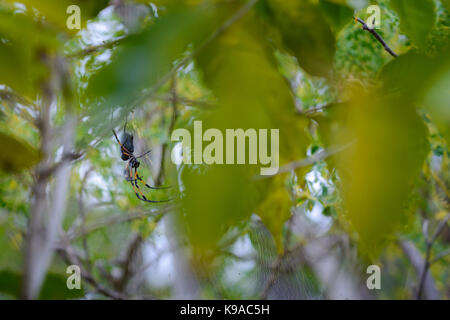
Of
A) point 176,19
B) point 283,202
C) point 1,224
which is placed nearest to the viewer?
point 176,19

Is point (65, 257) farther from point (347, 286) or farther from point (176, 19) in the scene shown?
point (176, 19)

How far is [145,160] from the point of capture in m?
0.18

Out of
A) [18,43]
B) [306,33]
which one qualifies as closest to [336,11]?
[306,33]

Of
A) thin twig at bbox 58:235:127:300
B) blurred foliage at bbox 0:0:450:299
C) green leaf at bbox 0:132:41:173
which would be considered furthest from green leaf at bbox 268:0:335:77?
thin twig at bbox 58:235:127:300

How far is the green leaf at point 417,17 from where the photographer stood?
13 centimetres

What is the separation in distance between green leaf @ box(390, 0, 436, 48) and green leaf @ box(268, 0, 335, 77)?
27 millimetres

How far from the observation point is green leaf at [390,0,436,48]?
134mm

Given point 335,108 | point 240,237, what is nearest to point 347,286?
point 240,237

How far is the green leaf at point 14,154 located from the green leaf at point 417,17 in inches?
7.6

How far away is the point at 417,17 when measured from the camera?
0.14 meters

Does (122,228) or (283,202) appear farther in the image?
(122,228)

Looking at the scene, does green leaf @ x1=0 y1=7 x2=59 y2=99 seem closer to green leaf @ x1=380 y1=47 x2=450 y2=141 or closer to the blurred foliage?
the blurred foliage

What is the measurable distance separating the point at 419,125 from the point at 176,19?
0.08 meters

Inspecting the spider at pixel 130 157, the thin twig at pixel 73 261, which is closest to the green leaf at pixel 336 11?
the spider at pixel 130 157
